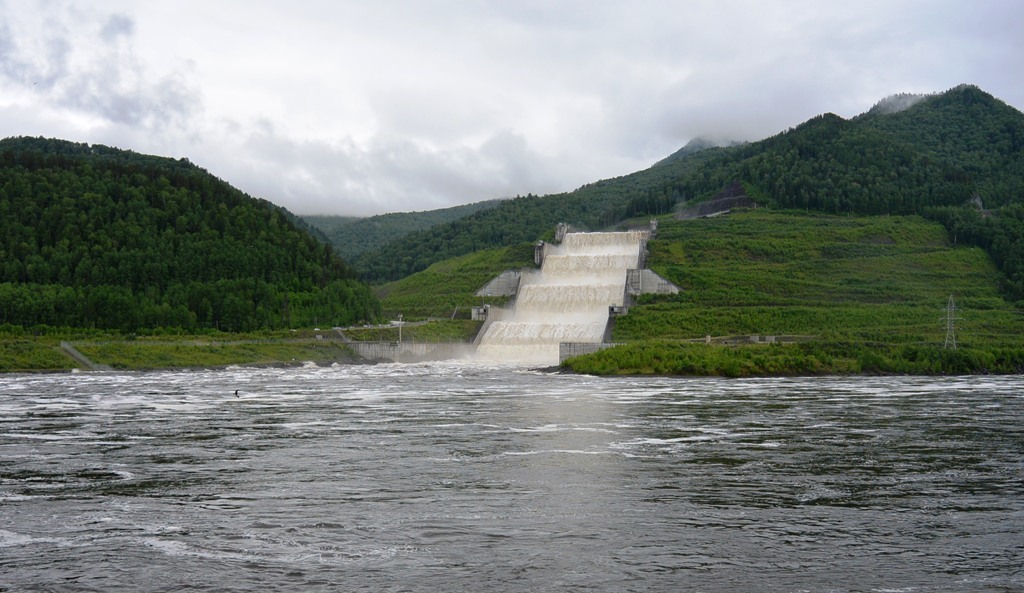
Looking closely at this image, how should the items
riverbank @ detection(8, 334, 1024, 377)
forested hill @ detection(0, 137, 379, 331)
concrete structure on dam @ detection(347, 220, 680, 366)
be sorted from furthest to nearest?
concrete structure on dam @ detection(347, 220, 680, 366)
forested hill @ detection(0, 137, 379, 331)
riverbank @ detection(8, 334, 1024, 377)

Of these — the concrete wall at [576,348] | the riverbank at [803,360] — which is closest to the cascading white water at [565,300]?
the concrete wall at [576,348]

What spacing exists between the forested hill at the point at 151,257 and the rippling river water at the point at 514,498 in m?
57.8

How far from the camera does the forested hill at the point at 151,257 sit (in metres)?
101

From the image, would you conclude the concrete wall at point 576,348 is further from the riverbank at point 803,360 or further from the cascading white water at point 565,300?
the riverbank at point 803,360

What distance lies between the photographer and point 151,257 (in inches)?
4375

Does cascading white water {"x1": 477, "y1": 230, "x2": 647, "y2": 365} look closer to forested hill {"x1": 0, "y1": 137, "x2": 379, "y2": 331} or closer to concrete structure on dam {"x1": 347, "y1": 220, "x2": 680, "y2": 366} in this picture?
concrete structure on dam {"x1": 347, "y1": 220, "x2": 680, "y2": 366}

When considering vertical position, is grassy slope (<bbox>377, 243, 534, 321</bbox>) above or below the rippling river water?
above

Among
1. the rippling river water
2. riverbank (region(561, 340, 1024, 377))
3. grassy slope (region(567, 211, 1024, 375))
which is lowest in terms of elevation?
the rippling river water

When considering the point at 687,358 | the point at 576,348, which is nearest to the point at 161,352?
the point at 576,348

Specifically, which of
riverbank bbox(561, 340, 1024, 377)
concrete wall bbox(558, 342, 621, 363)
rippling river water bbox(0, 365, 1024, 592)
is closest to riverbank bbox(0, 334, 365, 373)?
concrete wall bbox(558, 342, 621, 363)

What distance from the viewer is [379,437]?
34.3 m

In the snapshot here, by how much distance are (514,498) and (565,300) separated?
310 feet

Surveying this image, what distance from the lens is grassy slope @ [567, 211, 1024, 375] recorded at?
2886 inches

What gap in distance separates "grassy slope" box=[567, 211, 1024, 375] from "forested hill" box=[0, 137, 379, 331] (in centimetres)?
3976
